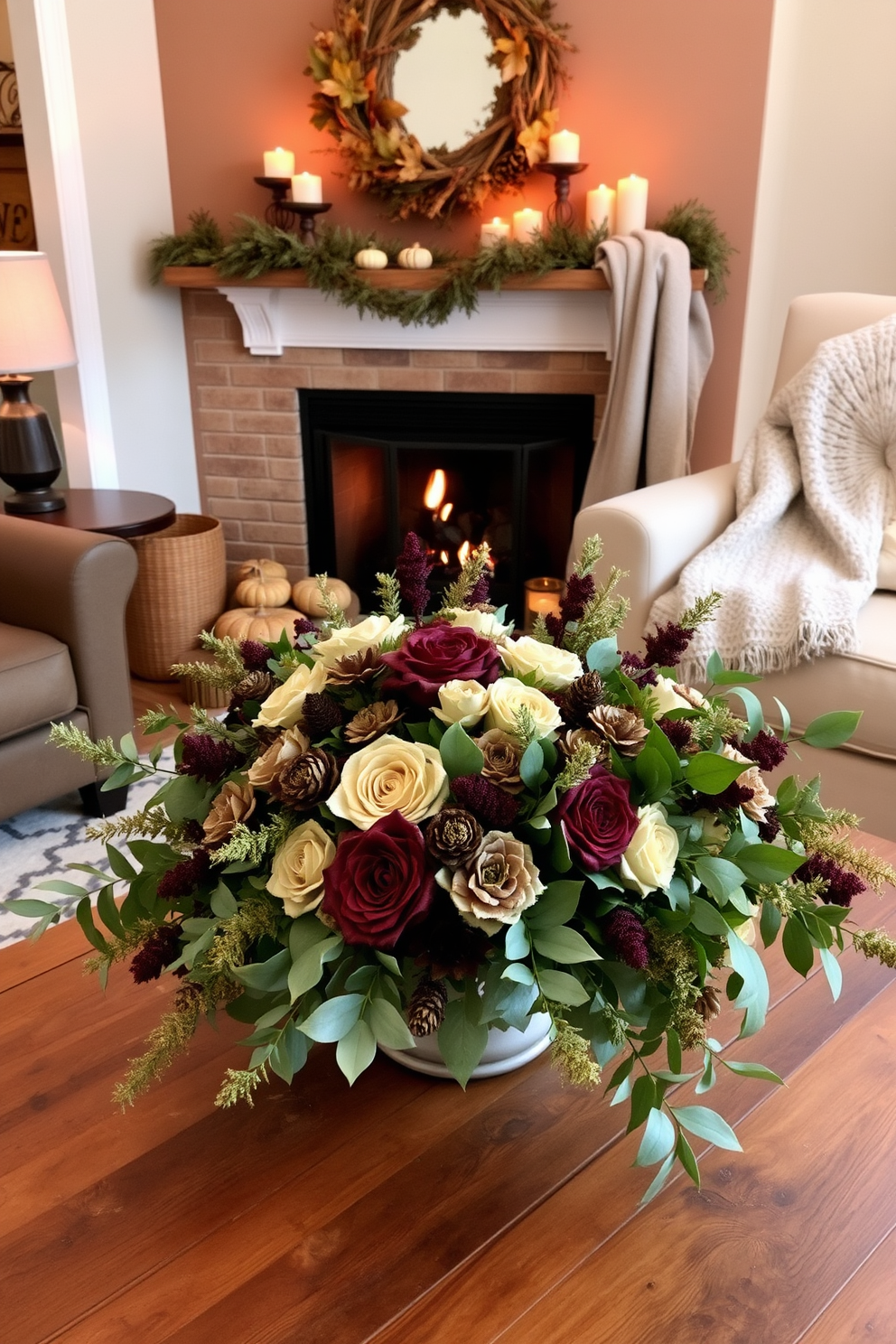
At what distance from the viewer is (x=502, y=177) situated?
2.75m

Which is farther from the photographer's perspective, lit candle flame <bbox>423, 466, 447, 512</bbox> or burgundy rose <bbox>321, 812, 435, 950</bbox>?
lit candle flame <bbox>423, 466, 447, 512</bbox>

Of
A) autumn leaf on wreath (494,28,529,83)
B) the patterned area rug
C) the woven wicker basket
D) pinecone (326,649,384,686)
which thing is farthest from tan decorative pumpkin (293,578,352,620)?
pinecone (326,649,384,686)

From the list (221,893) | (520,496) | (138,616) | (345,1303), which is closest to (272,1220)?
(345,1303)

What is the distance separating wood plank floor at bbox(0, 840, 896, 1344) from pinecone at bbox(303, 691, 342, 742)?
0.33 metres

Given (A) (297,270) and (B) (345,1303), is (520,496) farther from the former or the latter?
(B) (345,1303)

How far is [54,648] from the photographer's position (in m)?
2.03

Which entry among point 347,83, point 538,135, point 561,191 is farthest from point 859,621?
point 347,83

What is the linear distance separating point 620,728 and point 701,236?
7.09 ft

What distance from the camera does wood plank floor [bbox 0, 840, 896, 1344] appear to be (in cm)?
71

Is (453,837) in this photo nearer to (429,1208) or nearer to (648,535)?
(429,1208)

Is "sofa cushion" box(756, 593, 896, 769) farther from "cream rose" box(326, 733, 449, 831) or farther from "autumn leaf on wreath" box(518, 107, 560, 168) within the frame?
"autumn leaf on wreath" box(518, 107, 560, 168)

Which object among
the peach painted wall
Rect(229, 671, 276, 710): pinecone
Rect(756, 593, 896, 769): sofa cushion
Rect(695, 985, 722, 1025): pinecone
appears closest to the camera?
Rect(695, 985, 722, 1025): pinecone

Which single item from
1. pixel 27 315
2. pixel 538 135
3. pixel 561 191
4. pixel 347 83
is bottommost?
pixel 27 315

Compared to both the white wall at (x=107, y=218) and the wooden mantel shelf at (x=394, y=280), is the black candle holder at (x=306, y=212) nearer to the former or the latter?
the wooden mantel shelf at (x=394, y=280)
